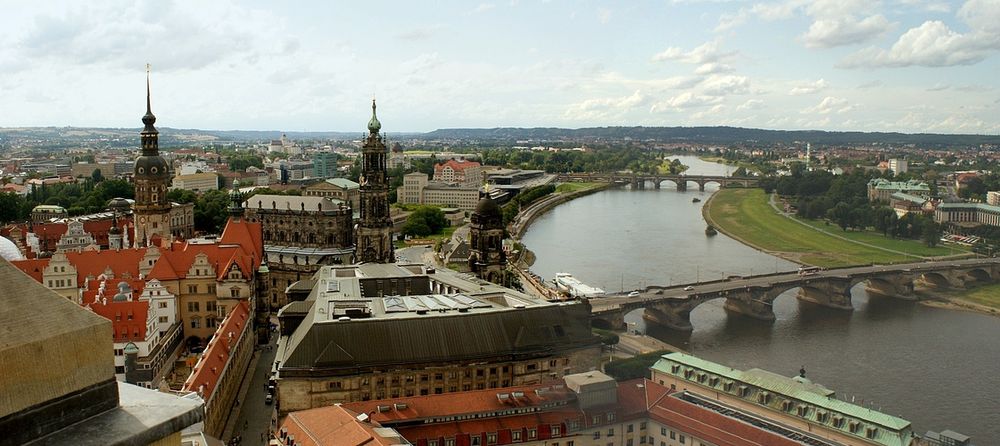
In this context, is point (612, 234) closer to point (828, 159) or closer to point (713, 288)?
point (713, 288)

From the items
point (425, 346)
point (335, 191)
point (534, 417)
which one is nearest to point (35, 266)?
point (425, 346)

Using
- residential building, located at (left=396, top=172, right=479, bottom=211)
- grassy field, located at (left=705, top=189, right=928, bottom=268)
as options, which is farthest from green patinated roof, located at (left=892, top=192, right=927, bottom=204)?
residential building, located at (left=396, top=172, right=479, bottom=211)

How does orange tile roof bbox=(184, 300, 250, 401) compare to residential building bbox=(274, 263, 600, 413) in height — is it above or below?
below

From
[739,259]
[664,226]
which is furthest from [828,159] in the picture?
[739,259]

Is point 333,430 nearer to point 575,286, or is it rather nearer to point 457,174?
point 575,286

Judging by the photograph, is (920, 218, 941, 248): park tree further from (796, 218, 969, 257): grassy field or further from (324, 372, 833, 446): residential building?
(324, 372, 833, 446): residential building

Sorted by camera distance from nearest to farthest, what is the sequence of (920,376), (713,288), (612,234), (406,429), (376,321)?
(406,429), (376,321), (920,376), (713,288), (612,234)
